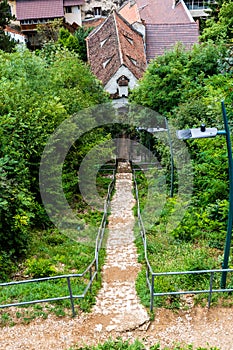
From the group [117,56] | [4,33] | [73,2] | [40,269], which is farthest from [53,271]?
[73,2]

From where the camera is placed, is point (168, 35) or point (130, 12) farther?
point (130, 12)

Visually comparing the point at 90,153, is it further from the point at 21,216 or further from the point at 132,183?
the point at 21,216

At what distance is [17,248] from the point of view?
36.5 feet

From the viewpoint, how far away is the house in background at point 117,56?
96.2 feet

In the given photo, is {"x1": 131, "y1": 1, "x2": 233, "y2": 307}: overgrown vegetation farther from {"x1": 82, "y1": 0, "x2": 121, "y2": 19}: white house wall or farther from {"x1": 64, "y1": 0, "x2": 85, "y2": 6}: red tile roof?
{"x1": 82, "y1": 0, "x2": 121, "y2": 19}: white house wall

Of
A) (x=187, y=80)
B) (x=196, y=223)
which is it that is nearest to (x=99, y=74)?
(x=187, y=80)

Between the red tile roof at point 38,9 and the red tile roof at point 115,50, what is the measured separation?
8.46 m

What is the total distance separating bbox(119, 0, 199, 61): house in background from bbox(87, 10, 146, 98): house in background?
4.61ft

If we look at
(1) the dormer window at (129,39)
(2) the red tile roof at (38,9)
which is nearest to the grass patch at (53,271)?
(1) the dormer window at (129,39)

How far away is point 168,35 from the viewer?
34.1 m

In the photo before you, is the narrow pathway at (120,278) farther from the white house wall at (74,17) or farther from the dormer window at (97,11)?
the dormer window at (97,11)

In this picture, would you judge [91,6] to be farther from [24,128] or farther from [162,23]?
[24,128]

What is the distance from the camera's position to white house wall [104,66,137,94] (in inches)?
1150

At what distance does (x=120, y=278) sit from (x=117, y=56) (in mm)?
23464
